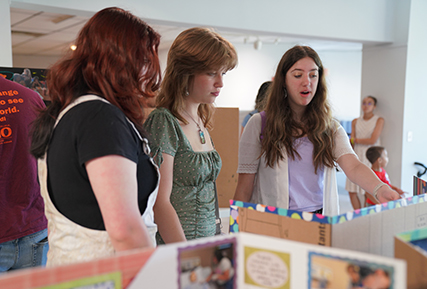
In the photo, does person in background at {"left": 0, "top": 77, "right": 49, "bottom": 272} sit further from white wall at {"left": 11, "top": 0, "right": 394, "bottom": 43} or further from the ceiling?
the ceiling

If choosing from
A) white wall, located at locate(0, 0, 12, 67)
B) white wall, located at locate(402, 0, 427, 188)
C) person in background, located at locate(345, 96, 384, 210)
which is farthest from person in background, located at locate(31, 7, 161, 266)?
white wall, located at locate(402, 0, 427, 188)

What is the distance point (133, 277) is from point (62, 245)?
14.7 inches

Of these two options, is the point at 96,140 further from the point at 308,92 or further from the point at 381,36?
Result: the point at 381,36

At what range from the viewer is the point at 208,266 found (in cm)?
62

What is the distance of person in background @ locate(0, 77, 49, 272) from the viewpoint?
146 centimetres

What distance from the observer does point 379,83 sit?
5.54m

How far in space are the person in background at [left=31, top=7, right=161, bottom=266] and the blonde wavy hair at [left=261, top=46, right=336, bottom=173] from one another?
0.71 m

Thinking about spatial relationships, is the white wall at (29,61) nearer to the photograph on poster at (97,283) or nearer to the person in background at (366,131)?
the person in background at (366,131)

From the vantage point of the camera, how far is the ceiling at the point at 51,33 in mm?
5562

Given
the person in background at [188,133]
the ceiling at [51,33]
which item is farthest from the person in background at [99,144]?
the ceiling at [51,33]

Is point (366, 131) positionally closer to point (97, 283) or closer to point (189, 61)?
point (189, 61)

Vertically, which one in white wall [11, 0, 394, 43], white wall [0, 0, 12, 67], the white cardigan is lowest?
the white cardigan

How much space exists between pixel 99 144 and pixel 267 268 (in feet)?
1.29

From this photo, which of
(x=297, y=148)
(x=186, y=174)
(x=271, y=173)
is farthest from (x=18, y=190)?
(x=297, y=148)
